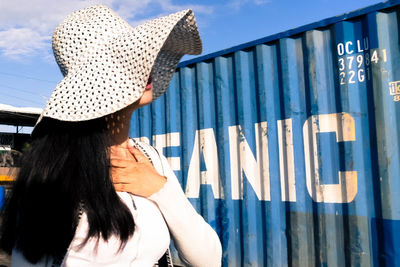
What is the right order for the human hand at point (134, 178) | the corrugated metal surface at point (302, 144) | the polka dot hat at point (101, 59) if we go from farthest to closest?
the corrugated metal surface at point (302, 144)
the human hand at point (134, 178)
the polka dot hat at point (101, 59)

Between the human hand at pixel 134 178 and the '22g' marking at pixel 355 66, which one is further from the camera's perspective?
the '22g' marking at pixel 355 66

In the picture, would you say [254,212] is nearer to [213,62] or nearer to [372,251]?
[372,251]

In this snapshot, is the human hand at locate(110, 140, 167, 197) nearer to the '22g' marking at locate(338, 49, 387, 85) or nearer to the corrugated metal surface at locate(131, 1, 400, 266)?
the corrugated metal surface at locate(131, 1, 400, 266)

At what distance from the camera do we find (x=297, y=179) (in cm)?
336

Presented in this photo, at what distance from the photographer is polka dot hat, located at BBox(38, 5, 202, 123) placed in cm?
100

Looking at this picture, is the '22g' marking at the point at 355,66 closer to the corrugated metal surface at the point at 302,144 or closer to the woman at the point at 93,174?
the corrugated metal surface at the point at 302,144

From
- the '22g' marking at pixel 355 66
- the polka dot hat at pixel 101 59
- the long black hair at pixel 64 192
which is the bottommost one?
the long black hair at pixel 64 192

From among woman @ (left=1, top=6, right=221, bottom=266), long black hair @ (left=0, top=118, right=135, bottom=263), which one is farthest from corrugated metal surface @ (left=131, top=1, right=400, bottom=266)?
long black hair @ (left=0, top=118, right=135, bottom=263)

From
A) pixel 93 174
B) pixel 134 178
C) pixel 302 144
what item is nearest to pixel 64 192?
pixel 93 174

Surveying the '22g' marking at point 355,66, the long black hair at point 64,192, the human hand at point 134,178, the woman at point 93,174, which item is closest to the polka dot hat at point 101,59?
the woman at point 93,174

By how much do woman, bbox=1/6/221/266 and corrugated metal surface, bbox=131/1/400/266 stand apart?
7.37 feet

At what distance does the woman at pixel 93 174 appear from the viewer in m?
1.03

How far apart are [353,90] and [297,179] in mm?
947

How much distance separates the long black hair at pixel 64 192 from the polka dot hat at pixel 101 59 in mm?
105
